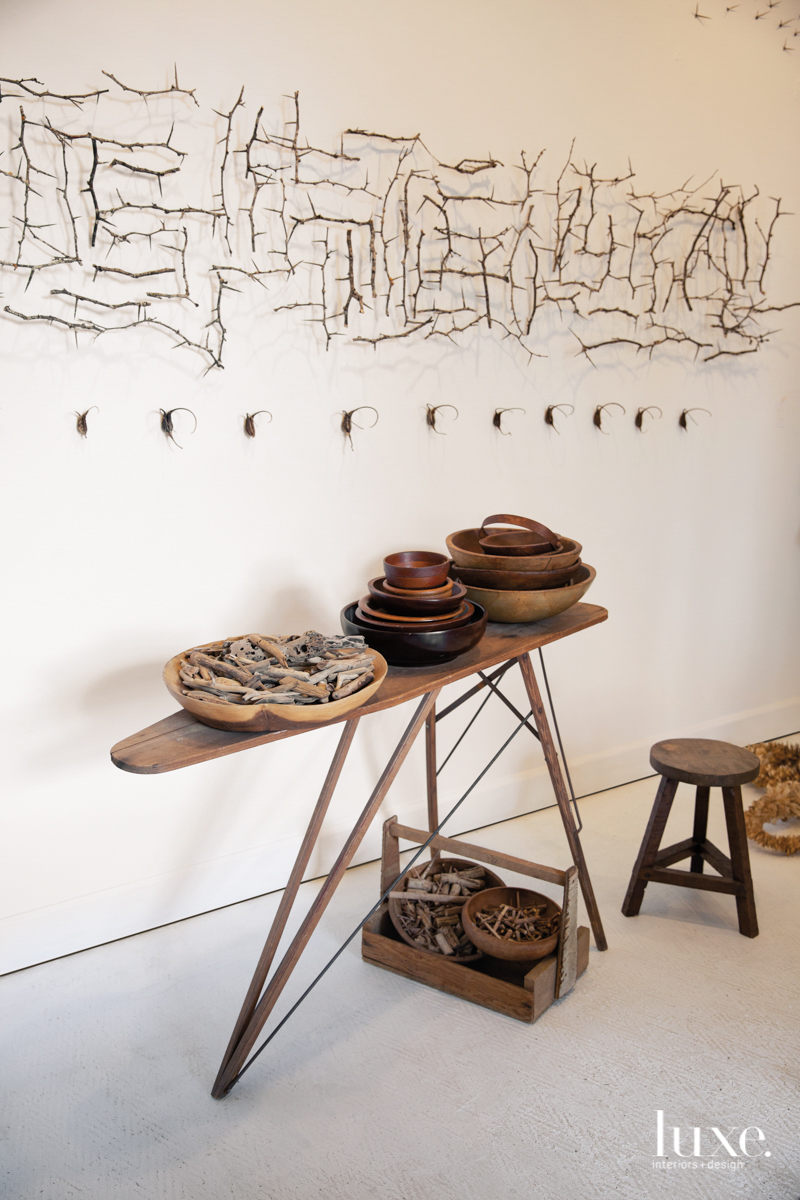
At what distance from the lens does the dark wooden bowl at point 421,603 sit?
74.8 inches

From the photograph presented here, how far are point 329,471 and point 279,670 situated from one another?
3.49ft

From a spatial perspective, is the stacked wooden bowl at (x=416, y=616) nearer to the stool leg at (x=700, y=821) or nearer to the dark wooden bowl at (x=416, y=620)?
the dark wooden bowl at (x=416, y=620)

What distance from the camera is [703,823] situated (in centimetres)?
255

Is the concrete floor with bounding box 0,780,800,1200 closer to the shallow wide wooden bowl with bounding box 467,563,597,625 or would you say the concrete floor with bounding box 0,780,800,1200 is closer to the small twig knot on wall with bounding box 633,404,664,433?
the shallow wide wooden bowl with bounding box 467,563,597,625

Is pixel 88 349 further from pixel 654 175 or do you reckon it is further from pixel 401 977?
pixel 654 175

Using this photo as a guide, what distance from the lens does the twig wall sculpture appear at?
2.05m

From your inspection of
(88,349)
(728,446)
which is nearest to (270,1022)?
(88,349)

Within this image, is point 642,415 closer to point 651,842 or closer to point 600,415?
point 600,415

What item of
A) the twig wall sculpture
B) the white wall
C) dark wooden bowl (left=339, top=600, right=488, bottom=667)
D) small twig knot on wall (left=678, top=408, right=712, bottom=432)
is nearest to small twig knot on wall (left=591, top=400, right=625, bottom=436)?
the white wall

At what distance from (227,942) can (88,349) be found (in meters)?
1.67

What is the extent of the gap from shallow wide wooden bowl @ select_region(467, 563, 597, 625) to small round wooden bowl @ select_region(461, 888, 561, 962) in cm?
75

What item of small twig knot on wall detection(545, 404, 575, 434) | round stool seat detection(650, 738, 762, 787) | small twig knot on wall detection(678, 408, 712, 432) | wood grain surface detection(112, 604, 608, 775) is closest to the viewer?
wood grain surface detection(112, 604, 608, 775)

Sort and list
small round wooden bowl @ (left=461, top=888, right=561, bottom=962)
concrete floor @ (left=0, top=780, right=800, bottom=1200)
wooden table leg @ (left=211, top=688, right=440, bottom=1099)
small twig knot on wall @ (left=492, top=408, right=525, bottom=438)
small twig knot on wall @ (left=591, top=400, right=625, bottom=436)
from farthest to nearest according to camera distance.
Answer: small twig knot on wall @ (left=591, top=400, right=625, bottom=436) → small twig knot on wall @ (left=492, top=408, right=525, bottom=438) → small round wooden bowl @ (left=461, top=888, right=561, bottom=962) → wooden table leg @ (left=211, top=688, right=440, bottom=1099) → concrete floor @ (left=0, top=780, right=800, bottom=1200)

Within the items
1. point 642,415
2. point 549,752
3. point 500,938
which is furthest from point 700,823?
point 642,415
